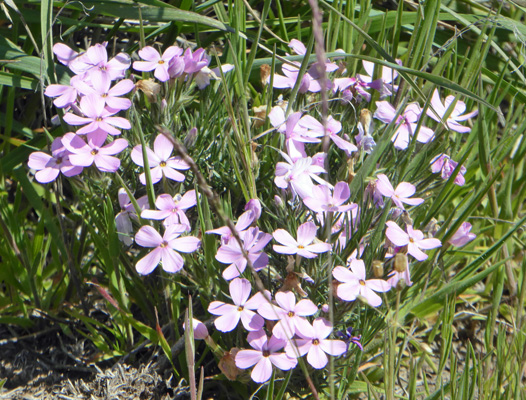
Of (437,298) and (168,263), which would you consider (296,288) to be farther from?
(437,298)

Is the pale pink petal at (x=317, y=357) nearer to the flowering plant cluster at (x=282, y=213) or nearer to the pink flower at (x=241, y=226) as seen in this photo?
the flowering plant cluster at (x=282, y=213)

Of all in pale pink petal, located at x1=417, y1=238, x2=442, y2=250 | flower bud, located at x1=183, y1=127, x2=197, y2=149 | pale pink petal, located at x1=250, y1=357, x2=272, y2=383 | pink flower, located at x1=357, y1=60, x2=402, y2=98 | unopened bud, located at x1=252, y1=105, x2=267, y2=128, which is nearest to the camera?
pale pink petal, located at x1=250, y1=357, x2=272, y2=383

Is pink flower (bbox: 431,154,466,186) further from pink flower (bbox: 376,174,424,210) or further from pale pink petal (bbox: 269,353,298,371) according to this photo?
pale pink petal (bbox: 269,353,298,371)

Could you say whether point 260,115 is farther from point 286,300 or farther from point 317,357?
point 317,357

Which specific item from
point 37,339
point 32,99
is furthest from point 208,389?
point 32,99

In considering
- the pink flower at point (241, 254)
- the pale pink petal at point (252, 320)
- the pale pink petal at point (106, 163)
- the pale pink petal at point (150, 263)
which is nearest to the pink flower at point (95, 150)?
the pale pink petal at point (106, 163)

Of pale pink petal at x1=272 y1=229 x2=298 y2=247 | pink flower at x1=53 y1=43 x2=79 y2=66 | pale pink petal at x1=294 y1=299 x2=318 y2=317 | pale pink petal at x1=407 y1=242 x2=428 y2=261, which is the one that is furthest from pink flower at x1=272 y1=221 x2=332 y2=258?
pink flower at x1=53 y1=43 x2=79 y2=66
